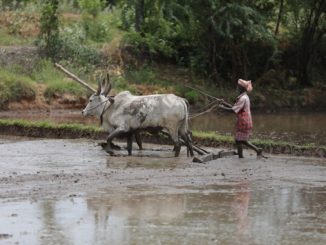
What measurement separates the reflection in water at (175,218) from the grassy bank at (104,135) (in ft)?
18.3

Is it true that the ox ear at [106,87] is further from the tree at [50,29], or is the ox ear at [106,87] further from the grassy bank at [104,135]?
the tree at [50,29]

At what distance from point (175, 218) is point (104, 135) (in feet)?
33.1

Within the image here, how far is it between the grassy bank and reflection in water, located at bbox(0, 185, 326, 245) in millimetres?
5576

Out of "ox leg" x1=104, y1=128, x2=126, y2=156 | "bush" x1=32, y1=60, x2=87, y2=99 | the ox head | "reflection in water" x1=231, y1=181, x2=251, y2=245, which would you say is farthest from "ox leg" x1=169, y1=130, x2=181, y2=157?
"bush" x1=32, y1=60, x2=87, y2=99

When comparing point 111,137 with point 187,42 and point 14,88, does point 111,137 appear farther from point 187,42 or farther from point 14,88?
point 187,42

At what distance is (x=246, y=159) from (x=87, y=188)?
5209mm

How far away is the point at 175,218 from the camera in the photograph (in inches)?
390

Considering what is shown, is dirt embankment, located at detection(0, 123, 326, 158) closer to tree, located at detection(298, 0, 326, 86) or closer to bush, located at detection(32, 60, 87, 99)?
bush, located at detection(32, 60, 87, 99)

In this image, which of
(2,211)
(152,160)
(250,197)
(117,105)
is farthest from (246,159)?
(2,211)

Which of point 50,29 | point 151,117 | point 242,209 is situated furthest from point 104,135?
point 50,29

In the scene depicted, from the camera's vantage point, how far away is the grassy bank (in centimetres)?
1773

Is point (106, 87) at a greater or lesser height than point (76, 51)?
greater

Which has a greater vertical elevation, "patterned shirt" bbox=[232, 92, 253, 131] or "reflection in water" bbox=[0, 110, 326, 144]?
"patterned shirt" bbox=[232, 92, 253, 131]

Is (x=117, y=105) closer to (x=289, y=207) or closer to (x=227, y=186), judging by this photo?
(x=227, y=186)
